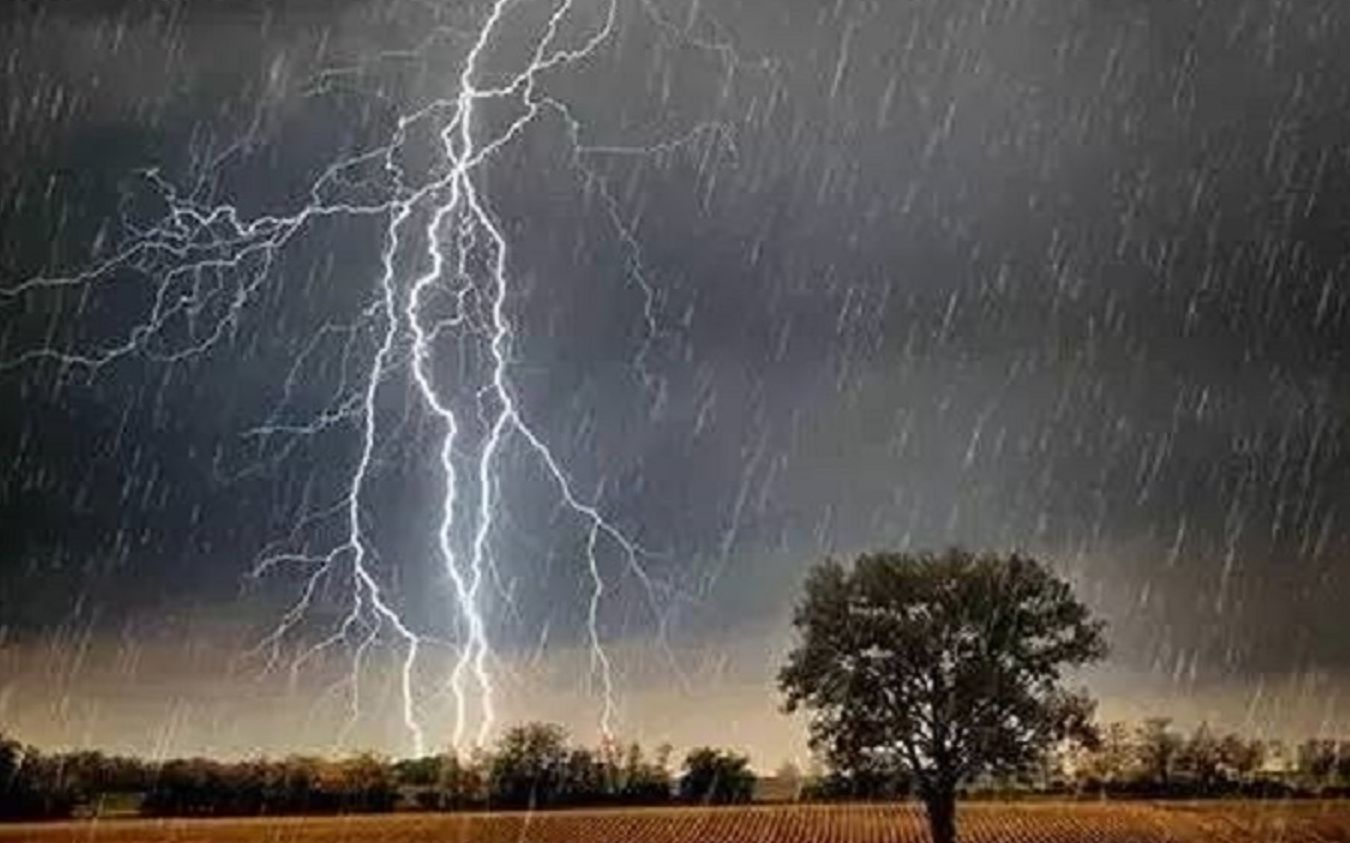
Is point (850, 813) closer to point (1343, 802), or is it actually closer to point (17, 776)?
point (1343, 802)

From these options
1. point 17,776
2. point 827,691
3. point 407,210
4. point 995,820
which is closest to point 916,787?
point 827,691

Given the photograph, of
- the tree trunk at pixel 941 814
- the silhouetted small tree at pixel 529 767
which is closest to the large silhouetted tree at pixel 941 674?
the tree trunk at pixel 941 814

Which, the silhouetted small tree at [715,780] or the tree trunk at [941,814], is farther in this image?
the silhouetted small tree at [715,780]

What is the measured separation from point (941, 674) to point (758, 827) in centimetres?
1140

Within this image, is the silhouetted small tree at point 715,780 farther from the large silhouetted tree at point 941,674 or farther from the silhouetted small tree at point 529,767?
the large silhouetted tree at point 941,674

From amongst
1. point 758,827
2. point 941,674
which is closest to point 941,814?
point 941,674

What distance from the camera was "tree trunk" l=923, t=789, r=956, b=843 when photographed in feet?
117

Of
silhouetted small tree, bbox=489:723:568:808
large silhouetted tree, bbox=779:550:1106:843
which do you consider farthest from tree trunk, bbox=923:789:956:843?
silhouetted small tree, bbox=489:723:568:808

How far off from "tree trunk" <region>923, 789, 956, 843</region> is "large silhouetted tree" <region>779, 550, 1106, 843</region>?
0.8 inches

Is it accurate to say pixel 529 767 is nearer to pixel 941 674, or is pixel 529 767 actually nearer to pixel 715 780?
pixel 715 780

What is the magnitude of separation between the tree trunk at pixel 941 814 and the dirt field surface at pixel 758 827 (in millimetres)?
2439

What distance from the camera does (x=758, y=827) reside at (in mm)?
45344

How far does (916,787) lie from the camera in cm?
3578

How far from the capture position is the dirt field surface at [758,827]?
133ft
